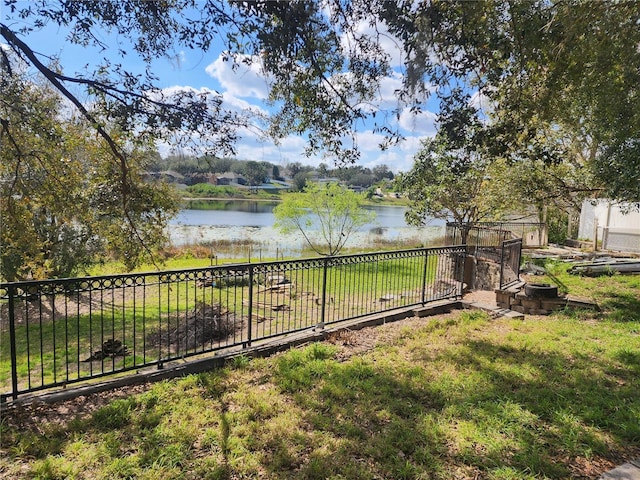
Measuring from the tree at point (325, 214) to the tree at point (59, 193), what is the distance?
11.6 m

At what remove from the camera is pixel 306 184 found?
67.9 feet

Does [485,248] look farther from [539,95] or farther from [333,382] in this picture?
[333,382]

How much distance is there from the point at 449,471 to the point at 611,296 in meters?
7.74

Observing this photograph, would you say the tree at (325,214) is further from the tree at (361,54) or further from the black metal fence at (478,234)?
the tree at (361,54)

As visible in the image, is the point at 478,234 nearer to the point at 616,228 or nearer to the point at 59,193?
the point at 616,228

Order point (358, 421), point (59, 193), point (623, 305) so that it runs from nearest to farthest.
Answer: point (358, 421) < point (59, 193) < point (623, 305)

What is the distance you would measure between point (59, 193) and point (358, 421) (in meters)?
5.58

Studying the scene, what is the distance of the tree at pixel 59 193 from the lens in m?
4.58

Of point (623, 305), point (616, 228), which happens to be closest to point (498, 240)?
point (616, 228)

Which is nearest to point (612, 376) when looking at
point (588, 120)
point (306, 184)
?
point (588, 120)

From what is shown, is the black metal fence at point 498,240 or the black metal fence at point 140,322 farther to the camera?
the black metal fence at point 498,240

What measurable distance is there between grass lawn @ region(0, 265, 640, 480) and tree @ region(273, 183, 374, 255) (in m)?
16.3

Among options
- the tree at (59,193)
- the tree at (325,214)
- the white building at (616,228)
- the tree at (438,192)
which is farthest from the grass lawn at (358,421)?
the tree at (325,214)

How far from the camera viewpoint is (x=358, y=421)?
9.96 ft
